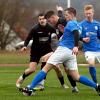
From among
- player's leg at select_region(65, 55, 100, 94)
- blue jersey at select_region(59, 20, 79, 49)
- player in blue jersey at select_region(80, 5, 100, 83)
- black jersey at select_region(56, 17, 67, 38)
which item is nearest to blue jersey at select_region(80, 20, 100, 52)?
player in blue jersey at select_region(80, 5, 100, 83)

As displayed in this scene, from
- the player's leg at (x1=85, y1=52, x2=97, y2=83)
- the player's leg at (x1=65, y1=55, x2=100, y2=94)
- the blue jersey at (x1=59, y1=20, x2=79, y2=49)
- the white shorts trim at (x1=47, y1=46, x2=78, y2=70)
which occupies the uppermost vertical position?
the blue jersey at (x1=59, y1=20, x2=79, y2=49)

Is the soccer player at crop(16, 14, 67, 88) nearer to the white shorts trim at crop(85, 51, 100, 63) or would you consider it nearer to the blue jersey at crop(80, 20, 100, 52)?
the blue jersey at crop(80, 20, 100, 52)

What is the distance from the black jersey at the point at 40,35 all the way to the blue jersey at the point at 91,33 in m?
0.79

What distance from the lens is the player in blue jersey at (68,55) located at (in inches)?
497

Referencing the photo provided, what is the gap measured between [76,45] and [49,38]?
2.09 m

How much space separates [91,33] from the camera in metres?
14.3

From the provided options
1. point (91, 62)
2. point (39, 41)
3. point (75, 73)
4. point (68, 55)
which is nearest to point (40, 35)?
point (39, 41)

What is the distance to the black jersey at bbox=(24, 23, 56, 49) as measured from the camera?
46.3 feet

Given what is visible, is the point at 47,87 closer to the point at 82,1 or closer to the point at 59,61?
the point at 59,61

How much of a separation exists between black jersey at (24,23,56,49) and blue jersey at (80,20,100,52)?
0.79m

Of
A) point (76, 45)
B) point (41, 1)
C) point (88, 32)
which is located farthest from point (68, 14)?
point (41, 1)

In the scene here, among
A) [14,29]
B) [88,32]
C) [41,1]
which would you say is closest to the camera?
[88,32]

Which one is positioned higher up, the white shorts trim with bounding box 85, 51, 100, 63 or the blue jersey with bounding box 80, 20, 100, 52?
the blue jersey with bounding box 80, 20, 100, 52

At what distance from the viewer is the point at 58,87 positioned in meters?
15.6
